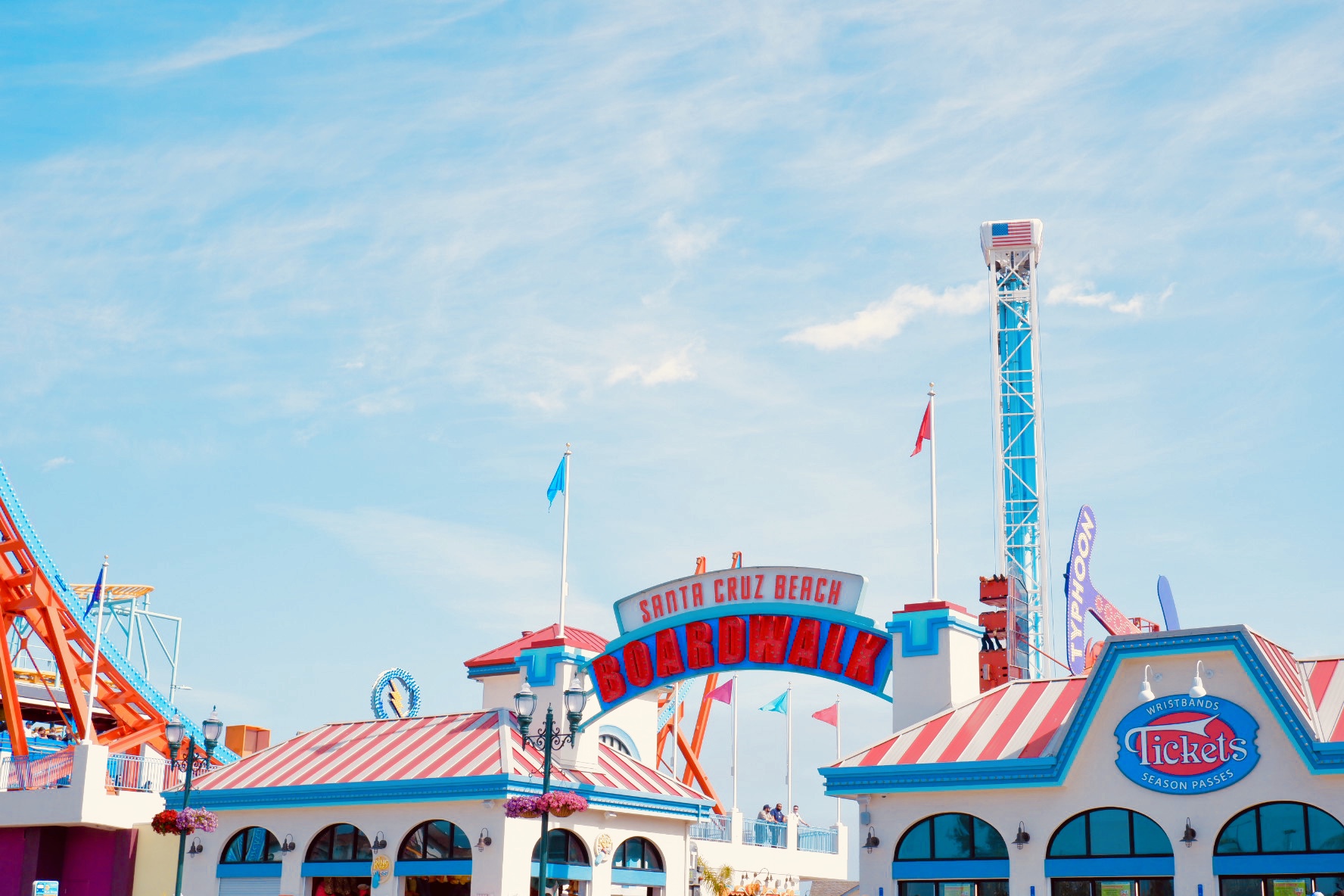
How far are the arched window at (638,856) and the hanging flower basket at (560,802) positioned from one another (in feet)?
23.5

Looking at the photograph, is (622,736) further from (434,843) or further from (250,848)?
(250,848)

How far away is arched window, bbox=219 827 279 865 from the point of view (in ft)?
100

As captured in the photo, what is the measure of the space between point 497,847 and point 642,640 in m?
4.85

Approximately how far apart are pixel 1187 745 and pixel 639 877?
12.9 metres

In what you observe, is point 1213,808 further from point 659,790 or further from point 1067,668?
point 659,790

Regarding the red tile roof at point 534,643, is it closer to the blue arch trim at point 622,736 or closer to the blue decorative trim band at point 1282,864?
the blue arch trim at point 622,736

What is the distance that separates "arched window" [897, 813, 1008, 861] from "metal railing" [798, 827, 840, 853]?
68.4 ft

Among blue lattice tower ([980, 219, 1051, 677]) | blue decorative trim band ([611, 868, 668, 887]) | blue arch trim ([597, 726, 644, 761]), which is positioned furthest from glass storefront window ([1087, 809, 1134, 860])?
blue lattice tower ([980, 219, 1051, 677])

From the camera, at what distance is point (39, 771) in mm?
34031

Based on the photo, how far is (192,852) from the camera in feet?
102

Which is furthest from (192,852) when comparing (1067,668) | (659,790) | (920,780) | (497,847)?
(1067,668)

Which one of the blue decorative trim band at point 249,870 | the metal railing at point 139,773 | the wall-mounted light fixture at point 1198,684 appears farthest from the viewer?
the metal railing at point 139,773

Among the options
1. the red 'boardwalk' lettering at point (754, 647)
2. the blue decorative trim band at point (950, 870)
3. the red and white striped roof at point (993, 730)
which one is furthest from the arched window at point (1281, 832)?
the red 'boardwalk' lettering at point (754, 647)

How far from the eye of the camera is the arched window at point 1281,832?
68.0 feet
